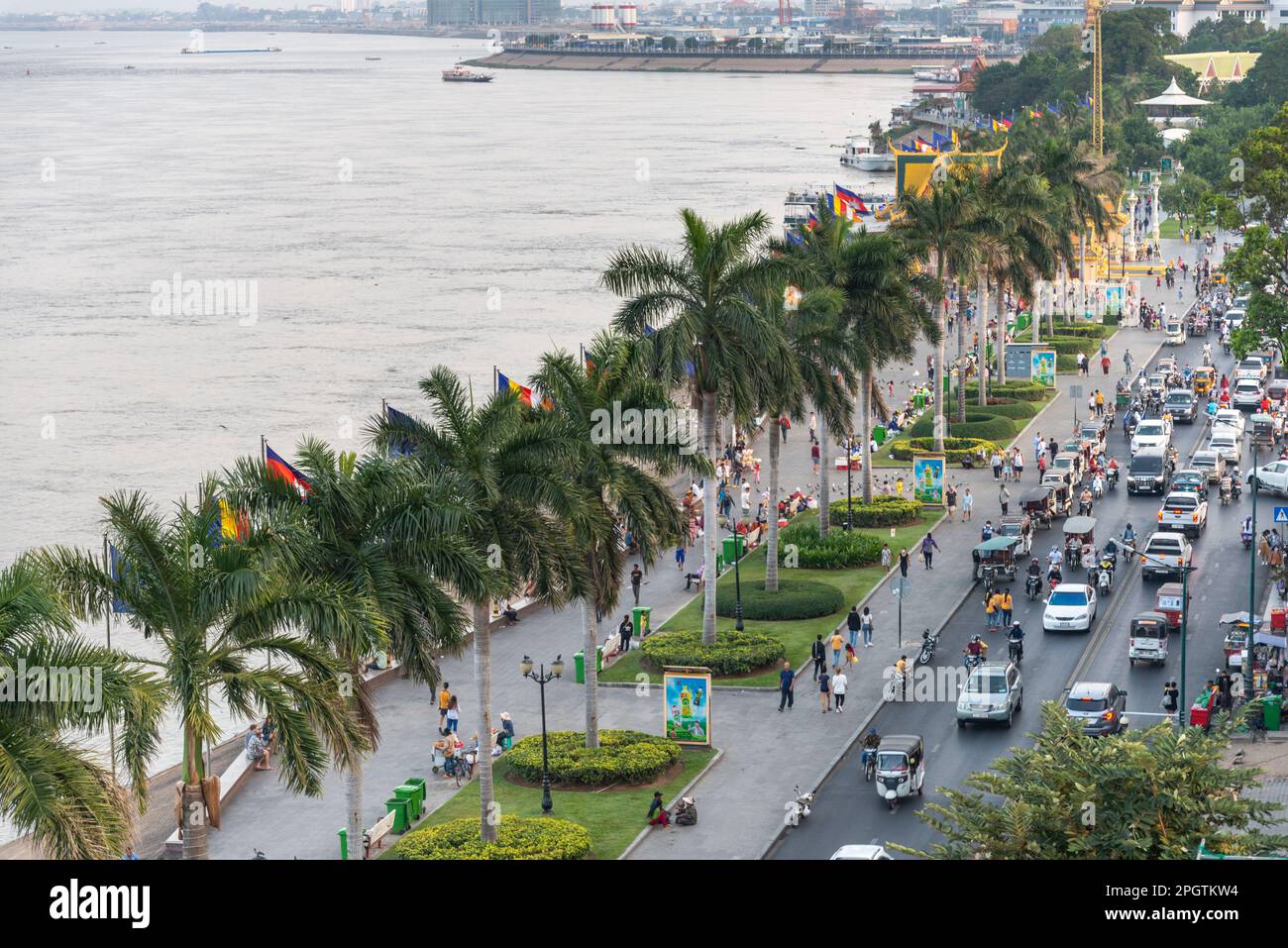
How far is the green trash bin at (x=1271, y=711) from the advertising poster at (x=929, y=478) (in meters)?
24.6

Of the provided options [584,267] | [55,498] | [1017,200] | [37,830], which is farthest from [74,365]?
[37,830]

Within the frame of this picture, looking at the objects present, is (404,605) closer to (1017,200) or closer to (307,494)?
(307,494)

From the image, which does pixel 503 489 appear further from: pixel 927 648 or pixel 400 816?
pixel 927 648

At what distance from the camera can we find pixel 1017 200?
269 ft

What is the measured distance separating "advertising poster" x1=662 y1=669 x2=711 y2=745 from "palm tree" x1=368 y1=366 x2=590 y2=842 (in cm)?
631

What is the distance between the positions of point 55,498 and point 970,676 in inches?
1971

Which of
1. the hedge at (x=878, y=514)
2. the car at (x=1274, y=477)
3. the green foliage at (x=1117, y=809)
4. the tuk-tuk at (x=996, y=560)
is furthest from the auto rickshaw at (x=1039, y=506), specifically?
the green foliage at (x=1117, y=809)

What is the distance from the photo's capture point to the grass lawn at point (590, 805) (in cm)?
3656

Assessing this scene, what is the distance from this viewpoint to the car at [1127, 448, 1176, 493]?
6706 centimetres

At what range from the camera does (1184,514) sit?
199 ft

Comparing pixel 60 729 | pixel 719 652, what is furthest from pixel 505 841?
pixel 719 652

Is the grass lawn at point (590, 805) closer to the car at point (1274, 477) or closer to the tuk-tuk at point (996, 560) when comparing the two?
the tuk-tuk at point (996, 560)

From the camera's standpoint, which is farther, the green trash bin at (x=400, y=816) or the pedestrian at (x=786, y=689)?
the pedestrian at (x=786, y=689)

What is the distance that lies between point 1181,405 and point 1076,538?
2437cm
